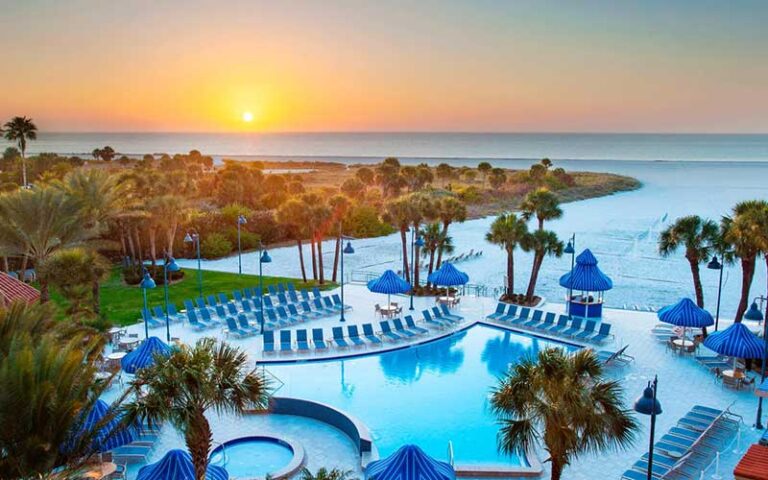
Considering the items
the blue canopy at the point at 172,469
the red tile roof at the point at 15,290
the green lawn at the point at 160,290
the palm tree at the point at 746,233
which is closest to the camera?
the blue canopy at the point at 172,469

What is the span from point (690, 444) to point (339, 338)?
10926mm

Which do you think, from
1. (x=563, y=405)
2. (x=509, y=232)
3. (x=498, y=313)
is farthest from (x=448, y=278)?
(x=563, y=405)

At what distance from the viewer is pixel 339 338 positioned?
67.4 feet

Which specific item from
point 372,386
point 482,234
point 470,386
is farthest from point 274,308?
point 482,234

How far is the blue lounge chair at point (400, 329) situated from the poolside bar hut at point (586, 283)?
6250 mm

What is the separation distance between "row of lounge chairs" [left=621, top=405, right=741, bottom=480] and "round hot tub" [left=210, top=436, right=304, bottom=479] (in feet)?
22.5

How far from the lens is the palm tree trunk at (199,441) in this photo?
10.2 metres

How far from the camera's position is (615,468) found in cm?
1291

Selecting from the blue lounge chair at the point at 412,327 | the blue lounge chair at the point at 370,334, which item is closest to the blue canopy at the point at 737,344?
the blue lounge chair at the point at 412,327

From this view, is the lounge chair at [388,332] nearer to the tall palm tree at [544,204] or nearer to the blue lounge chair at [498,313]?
the blue lounge chair at [498,313]

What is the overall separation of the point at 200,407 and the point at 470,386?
383 inches

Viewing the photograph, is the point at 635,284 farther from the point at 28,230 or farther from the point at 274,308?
the point at 28,230

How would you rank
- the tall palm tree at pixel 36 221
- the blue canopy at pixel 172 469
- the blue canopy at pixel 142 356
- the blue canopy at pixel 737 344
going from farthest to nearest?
1. the tall palm tree at pixel 36 221
2. the blue canopy at pixel 737 344
3. the blue canopy at pixel 142 356
4. the blue canopy at pixel 172 469

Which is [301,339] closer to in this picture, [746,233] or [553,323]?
[553,323]
